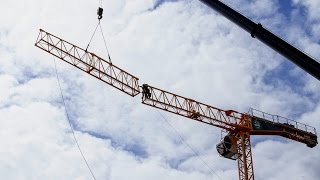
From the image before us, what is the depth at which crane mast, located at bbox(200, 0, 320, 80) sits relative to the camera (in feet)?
70.8

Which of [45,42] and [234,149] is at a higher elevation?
[45,42]

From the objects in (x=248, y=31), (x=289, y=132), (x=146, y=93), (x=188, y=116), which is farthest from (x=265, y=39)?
(x=289, y=132)

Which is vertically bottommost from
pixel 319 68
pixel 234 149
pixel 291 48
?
pixel 319 68

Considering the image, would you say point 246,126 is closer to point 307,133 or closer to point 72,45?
point 307,133

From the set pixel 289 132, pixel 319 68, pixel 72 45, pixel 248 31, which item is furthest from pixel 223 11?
pixel 289 132

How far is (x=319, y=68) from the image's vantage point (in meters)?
21.2

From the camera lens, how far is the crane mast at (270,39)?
2158 centimetres

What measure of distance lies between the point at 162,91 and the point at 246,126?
546 inches

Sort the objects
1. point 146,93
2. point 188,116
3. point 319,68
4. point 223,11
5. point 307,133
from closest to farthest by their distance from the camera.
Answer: point 319,68, point 223,11, point 146,93, point 188,116, point 307,133

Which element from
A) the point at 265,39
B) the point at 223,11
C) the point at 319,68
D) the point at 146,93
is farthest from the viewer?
the point at 146,93

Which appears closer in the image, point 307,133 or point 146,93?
point 146,93

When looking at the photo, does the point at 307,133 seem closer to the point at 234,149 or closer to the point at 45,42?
the point at 234,149

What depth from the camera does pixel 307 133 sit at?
229 ft

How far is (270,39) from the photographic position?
23438mm
